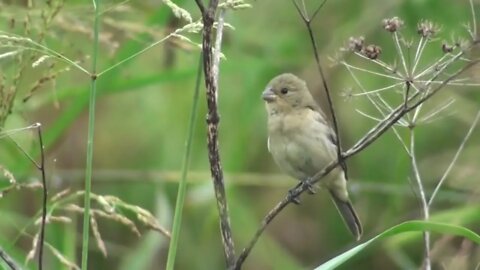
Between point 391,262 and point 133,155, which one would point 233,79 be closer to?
point 133,155

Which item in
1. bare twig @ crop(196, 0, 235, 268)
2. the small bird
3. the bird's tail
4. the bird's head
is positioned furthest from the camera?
the bird's tail

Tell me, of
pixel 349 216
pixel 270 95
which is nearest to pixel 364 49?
pixel 270 95

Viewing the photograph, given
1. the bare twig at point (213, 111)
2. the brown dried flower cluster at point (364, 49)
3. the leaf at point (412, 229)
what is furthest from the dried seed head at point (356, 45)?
the leaf at point (412, 229)

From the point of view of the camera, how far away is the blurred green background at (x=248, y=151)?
5078 millimetres

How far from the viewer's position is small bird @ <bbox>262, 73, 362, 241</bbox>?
4.36m

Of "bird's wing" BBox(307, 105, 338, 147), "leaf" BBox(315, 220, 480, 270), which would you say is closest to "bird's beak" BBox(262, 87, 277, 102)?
"bird's wing" BBox(307, 105, 338, 147)

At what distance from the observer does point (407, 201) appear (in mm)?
5844

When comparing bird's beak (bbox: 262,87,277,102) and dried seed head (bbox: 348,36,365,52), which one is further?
bird's beak (bbox: 262,87,277,102)

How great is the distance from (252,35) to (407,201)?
3.70ft

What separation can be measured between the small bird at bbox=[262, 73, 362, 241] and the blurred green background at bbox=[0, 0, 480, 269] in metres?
0.25

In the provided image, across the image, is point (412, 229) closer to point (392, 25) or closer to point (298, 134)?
point (392, 25)

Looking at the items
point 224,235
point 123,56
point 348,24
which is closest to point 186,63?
point 348,24

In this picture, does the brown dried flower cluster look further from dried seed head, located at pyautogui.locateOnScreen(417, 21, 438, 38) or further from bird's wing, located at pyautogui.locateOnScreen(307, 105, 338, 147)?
bird's wing, located at pyautogui.locateOnScreen(307, 105, 338, 147)

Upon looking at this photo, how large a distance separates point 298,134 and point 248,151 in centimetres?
132
